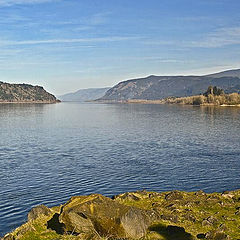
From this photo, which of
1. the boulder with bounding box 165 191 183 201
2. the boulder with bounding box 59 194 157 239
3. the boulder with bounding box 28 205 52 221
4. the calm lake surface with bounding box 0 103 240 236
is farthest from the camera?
the calm lake surface with bounding box 0 103 240 236

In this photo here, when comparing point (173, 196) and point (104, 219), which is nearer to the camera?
point (104, 219)

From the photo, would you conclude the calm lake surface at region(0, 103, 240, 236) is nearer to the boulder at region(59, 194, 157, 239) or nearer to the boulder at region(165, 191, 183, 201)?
the boulder at region(165, 191, 183, 201)

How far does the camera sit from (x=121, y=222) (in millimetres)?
20344

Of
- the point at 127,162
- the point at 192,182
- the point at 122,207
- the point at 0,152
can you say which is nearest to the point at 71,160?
the point at 127,162

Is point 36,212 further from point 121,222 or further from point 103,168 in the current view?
point 103,168

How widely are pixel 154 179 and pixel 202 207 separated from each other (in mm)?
14660

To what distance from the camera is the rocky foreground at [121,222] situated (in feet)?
67.2

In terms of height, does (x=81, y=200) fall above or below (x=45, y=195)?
above

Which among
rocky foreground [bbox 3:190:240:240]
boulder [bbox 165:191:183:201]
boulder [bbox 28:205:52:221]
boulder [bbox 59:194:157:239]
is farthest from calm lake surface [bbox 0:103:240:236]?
boulder [bbox 59:194:157:239]

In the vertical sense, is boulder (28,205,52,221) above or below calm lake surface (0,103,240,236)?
above

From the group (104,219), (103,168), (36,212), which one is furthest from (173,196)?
(103,168)

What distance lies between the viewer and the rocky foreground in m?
20.5

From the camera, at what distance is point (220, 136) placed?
83.0 meters

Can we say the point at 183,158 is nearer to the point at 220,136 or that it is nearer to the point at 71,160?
the point at 71,160
